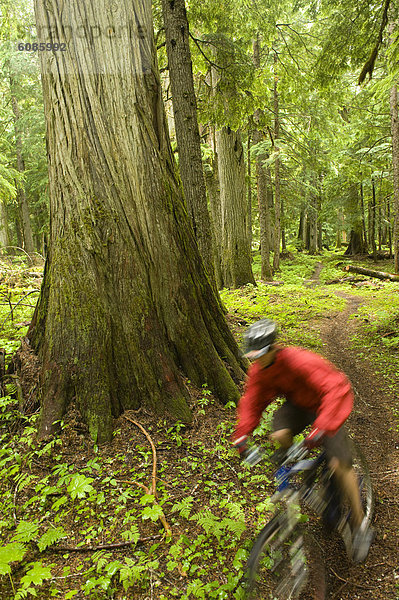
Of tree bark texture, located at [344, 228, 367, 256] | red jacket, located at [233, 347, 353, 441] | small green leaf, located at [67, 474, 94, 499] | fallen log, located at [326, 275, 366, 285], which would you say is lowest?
small green leaf, located at [67, 474, 94, 499]

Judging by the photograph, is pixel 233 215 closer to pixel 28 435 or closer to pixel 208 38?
pixel 208 38

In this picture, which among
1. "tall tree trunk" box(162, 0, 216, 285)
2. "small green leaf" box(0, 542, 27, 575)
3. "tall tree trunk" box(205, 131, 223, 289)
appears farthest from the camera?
"tall tree trunk" box(205, 131, 223, 289)

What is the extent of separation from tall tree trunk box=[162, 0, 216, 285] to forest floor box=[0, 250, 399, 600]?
11.4 feet

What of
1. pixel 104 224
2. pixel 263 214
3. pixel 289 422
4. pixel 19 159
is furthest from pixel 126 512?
pixel 19 159

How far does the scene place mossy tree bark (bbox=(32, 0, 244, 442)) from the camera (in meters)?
3.95

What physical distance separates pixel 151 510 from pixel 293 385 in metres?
1.60

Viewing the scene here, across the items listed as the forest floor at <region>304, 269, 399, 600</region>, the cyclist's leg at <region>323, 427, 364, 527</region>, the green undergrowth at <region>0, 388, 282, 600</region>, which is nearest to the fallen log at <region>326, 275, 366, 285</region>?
the forest floor at <region>304, 269, 399, 600</region>

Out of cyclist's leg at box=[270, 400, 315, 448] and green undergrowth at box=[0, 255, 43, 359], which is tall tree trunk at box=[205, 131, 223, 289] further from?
cyclist's leg at box=[270, 400, 315, 448]

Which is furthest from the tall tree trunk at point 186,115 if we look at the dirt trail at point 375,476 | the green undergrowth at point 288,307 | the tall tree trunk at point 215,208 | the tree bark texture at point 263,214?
the tree bark texture at point 263,214

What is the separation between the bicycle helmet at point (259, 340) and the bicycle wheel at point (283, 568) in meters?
1.21

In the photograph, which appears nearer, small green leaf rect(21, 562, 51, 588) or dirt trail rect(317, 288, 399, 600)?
small green leaf rect(21, 562, 51, 588)

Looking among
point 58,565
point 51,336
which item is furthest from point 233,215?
point 58,565

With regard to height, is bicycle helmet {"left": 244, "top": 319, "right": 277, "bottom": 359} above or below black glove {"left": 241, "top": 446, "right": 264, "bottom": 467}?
above

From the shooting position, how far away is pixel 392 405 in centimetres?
522
